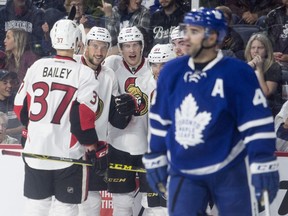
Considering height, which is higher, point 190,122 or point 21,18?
point 21,18

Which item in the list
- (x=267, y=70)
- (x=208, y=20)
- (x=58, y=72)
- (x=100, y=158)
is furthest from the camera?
(x=267, y=70)

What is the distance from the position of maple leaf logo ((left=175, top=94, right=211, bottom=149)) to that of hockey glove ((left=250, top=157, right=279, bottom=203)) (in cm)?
28

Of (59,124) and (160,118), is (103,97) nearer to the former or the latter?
(59,124)

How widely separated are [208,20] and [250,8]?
89.8 inches

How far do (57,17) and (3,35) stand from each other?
408 millimetres

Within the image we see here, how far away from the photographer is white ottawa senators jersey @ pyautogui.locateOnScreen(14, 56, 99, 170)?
5.22m

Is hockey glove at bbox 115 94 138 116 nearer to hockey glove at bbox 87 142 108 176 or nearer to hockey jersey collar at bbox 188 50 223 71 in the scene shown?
hockey glove at bbox 87 142 108 176

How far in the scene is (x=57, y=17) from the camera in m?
6.83

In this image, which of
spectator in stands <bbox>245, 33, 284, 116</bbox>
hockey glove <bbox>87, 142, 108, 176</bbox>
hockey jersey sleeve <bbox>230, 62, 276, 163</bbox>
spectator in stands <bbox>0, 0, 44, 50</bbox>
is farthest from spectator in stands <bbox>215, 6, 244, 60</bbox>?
hockey jersey sleeve <bbox>230, 62, 276, 163</bbox>

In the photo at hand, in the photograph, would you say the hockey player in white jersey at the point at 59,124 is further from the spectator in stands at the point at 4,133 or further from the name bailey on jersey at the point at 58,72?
the spectator in stands at the point at 4,133

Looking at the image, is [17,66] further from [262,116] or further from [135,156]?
[262,116]


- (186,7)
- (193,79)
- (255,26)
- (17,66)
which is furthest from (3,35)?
(193,79)

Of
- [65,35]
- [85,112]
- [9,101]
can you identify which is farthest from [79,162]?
[9,101]

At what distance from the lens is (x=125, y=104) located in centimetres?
564
